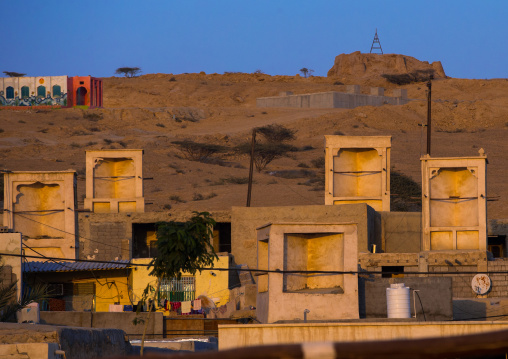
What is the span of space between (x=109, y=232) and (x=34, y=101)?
158 feet

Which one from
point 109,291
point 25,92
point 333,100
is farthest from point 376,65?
point 109,291

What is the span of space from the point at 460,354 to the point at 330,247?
46.8ft

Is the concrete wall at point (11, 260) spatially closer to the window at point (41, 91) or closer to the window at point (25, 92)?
the window at point (41, 91)

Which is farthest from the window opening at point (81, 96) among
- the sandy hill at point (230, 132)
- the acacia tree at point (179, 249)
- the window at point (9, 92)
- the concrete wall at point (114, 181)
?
the acacia tree at point (179, 249)

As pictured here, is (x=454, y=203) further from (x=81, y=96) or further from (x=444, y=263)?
(x=81, y=96)

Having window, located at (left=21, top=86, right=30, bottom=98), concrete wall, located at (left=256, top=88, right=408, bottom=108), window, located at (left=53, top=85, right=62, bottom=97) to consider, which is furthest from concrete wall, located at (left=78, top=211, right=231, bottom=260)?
concrete wall, located at (left=256, top=88, right=408, bottom=108)

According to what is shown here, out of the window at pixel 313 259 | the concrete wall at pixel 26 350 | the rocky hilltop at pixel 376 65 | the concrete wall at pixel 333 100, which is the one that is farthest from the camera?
the rocky hilltop at pixel 376 65

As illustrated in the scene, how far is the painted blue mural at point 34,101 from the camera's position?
243 ft

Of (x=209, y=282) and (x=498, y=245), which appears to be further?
(x=498, y=245)

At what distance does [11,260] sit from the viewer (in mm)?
17594

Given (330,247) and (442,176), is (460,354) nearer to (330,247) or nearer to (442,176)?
(330,247)

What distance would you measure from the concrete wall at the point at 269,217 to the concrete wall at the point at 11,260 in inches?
444

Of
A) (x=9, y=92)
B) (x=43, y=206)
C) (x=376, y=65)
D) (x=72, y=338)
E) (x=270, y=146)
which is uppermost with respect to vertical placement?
(x=376, y=65)

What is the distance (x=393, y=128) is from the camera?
67.6 m
